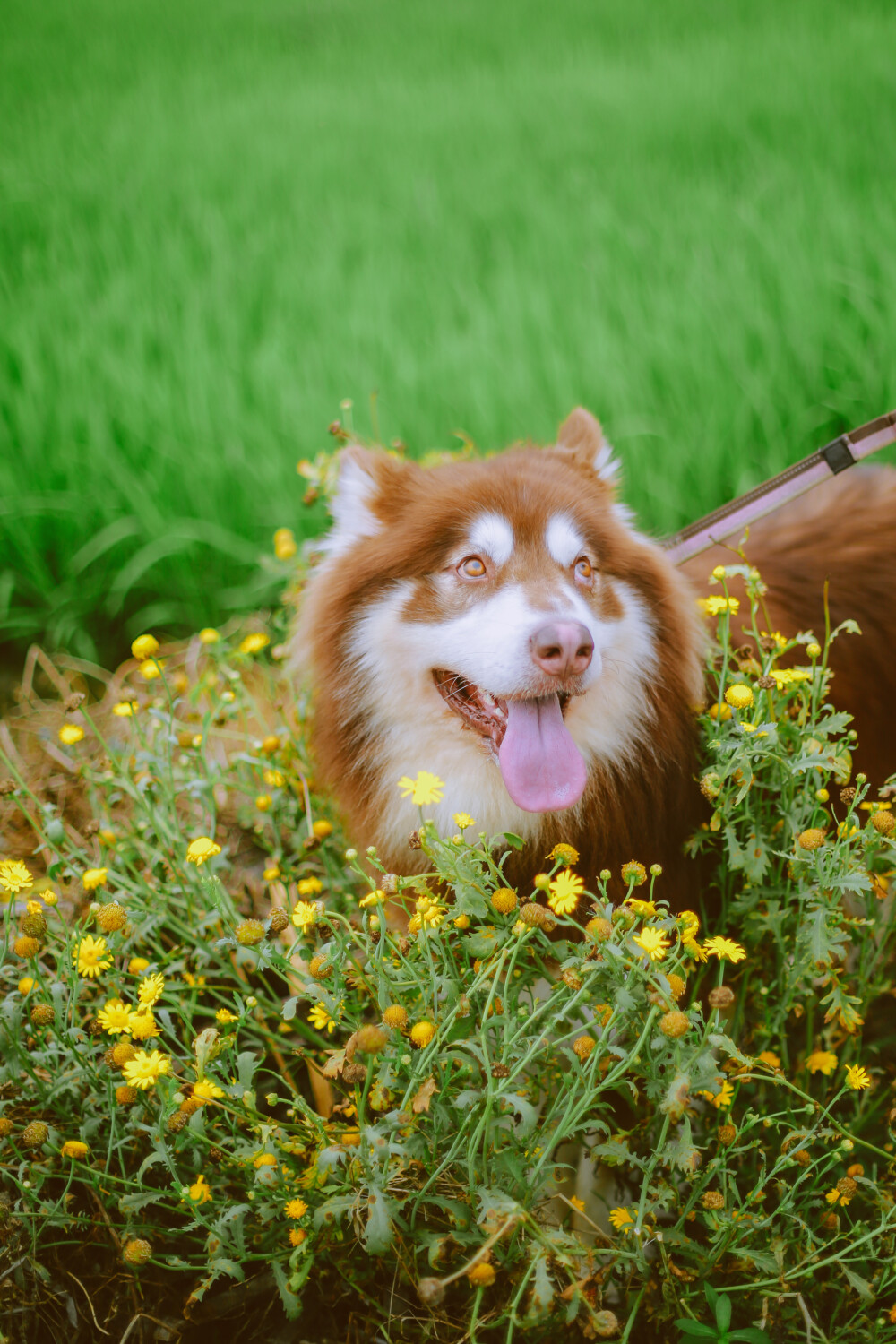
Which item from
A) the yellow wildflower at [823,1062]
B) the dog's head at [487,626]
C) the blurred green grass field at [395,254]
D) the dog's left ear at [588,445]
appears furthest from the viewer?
the blurred green grass field at [395,254]

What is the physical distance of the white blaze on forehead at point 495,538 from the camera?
159 cm

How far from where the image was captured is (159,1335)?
4.25ft

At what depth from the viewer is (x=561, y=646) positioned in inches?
53.6

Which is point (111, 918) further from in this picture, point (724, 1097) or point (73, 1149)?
point (724, 1097)

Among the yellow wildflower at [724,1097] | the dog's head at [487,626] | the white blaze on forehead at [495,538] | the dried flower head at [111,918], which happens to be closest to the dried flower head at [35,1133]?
the dried flower head at [111,918]

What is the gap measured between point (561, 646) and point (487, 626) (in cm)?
18

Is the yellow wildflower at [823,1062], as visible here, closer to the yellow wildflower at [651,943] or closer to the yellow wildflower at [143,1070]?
the yellow wildflower at [651,943]

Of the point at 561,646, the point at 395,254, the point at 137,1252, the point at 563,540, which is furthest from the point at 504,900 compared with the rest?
the point at 395,254

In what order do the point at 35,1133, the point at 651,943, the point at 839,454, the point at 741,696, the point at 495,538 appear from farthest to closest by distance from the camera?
the point at 839,454
the point at 495,538
the point at 741,696
the point at 35,1133
the point at 651,943

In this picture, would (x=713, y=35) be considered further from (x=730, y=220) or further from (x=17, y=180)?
(x=17, y=180)

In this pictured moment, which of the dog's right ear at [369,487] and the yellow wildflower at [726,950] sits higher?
the dog's right ear at [369,487]

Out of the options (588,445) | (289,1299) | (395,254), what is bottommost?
(289,1299)

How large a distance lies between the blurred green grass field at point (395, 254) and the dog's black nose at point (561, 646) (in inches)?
67.5

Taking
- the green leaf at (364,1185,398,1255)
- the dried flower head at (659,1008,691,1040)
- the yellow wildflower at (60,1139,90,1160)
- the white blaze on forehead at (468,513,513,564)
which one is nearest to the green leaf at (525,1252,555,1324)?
the green leaf at (364,1185,398,1255)
